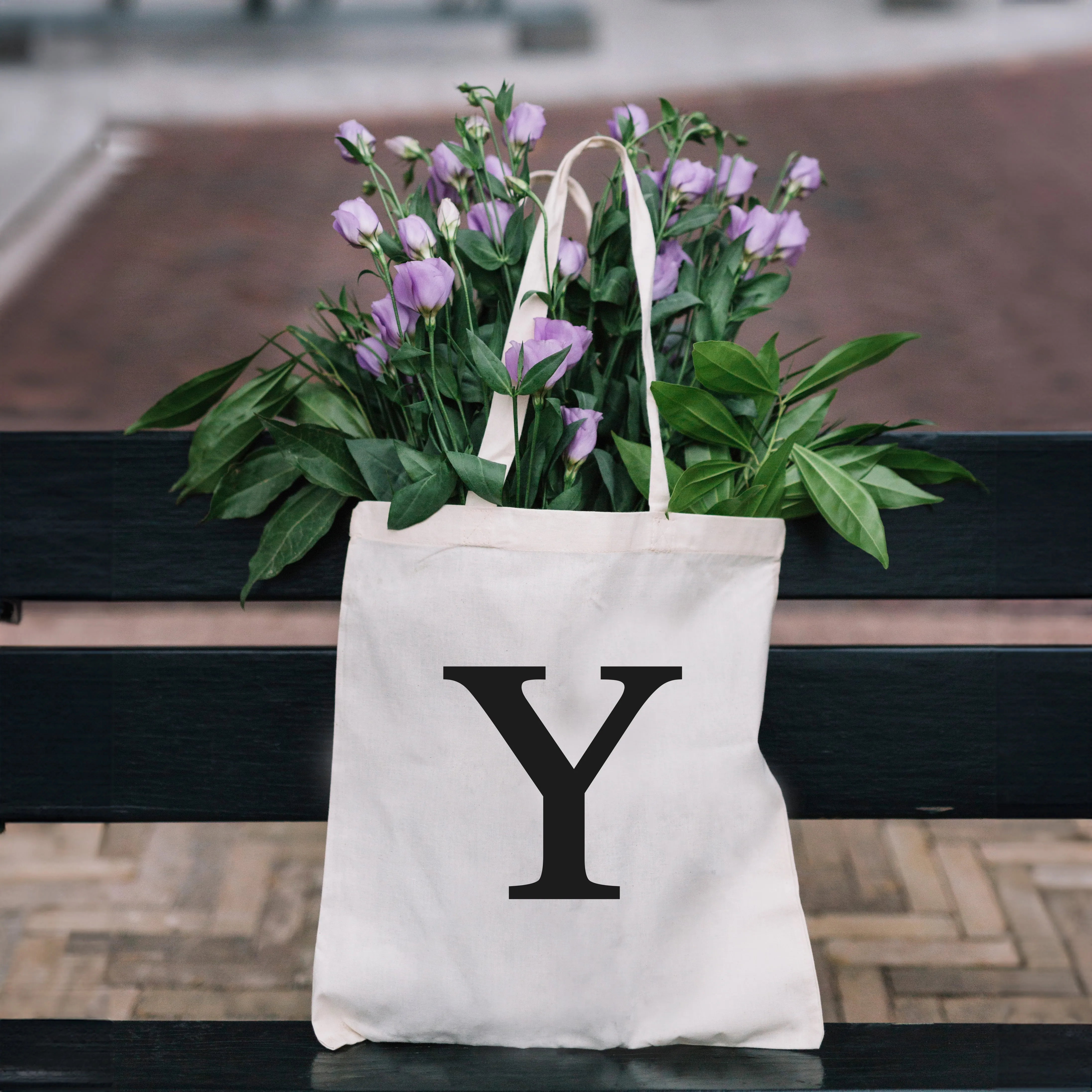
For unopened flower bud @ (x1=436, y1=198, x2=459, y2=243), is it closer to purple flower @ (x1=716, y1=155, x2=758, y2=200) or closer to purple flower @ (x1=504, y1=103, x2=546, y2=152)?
purple flower @ (x1=504, y1=103, x2=546, y2=152)

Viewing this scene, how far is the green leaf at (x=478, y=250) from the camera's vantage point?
66cm

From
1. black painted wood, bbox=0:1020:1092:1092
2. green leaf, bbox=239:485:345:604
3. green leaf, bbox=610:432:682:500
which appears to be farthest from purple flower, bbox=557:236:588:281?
black painted wood, bbox=0:1020:1092:1092

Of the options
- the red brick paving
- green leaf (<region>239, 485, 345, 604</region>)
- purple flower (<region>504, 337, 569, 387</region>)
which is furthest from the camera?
the red brick paving

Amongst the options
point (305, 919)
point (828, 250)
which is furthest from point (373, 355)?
point (828, 250)

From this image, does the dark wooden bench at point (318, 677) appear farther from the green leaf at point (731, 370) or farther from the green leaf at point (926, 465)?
the green leaf at point (731, 370)

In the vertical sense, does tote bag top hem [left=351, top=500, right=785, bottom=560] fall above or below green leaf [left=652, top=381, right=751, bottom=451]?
below

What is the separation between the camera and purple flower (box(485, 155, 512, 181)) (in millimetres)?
679

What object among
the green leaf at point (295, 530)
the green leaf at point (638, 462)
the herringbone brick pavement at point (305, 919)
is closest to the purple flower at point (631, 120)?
the green leaf at point (638, 462)

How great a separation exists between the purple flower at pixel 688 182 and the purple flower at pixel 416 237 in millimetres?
172

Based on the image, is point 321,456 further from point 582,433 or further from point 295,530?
point 582,433

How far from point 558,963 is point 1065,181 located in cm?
296

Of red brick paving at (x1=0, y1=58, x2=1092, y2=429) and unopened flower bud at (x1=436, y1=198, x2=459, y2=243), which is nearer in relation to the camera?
unopened flower bud at (x1=436, y1=198, x2=459, y2=243)

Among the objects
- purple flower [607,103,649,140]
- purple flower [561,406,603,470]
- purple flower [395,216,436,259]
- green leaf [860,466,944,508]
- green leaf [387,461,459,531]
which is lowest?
green leaf [387,461,459,531]

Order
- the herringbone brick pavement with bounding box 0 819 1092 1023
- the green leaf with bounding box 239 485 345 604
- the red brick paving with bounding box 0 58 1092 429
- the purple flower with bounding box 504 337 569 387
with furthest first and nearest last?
the red brick paving with bounding box 0 58 1092 429, the herringbone brick pavement with bounding box 0 819 1092 1023, the green leaf with bounding box 239 485 345 604, the purple flower with bounding box 504 337 569 387
